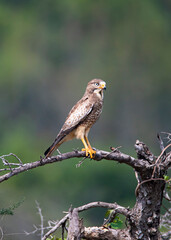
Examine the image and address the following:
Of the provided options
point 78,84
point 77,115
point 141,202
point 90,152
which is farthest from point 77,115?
point 78,84

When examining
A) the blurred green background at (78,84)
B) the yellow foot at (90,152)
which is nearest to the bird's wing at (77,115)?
the yellow foot at (90,152)

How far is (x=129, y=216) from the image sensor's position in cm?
466

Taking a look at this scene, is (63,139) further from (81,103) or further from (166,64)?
(166,64)

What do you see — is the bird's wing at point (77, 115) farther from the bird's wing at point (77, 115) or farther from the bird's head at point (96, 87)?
the bird's head at point (96, 87)

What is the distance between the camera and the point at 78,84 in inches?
1078

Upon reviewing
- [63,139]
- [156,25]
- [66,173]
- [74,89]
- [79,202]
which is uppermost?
[156,25]

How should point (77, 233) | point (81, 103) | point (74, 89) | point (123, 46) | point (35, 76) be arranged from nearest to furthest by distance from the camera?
point (77, 233)
point (81, 103)
point (74, 89)
point (35, 76)
point (123, 46)

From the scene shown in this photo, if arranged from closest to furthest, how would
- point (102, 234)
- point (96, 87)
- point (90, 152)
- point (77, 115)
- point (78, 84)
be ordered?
point (102, 234) → point (90, 152) → point (77, 115) → point (96, 87) → point (78, 84)

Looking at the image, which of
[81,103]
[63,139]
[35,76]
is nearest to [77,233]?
[63,139]

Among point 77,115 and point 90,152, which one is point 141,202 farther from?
point 77,115

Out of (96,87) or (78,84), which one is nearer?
(96,87)

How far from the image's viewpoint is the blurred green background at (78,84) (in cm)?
2278

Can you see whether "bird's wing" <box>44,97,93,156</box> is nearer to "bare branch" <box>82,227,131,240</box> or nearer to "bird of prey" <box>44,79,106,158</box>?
"bird of prey" <box>44,79,106,158</box>

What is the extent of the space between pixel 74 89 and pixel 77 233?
22520 millimetres
